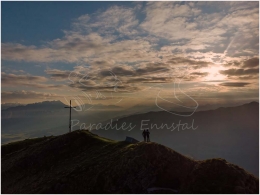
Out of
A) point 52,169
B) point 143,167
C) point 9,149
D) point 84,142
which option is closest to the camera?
point 143,167

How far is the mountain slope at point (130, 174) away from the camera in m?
29.8

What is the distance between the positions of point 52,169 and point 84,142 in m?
9.34

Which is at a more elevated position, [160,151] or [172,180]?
[160,151]

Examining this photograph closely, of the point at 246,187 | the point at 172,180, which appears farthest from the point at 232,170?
the point at 172,180

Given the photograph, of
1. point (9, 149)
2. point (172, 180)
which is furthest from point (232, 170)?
point (9, 149)

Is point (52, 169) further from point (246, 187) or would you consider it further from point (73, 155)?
point (246, 187)

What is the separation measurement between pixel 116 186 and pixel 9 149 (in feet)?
146

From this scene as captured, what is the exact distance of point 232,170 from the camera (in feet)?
99.7

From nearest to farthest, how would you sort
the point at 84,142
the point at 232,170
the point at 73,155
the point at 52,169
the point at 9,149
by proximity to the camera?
1. the point at 232,170
2. the point at 52,169
3. the point at 73,155
4. the point at 84,142
5. the point at 9,149

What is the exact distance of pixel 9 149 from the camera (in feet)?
212

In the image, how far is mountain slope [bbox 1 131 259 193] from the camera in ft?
97.7

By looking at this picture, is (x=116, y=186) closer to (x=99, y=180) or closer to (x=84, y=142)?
(x=99, y=180)

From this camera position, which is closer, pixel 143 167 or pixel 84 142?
pixel 143 167

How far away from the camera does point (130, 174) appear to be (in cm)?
3266
